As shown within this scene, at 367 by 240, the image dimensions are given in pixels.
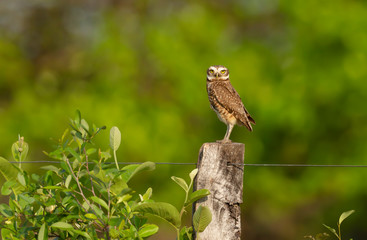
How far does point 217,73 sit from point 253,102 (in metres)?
8.44

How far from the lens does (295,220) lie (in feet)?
59.2

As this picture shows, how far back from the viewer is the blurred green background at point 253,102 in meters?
16.3

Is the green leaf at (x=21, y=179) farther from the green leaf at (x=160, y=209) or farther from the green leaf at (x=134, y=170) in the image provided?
the green leaf at (x=160, y=209)

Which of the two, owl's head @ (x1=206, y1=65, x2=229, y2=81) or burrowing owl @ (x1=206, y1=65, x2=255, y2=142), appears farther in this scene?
owl's head @ (x1=206, y1=65, x2=229, y2=81)

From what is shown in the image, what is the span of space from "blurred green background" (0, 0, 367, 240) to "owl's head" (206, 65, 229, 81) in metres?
8.23

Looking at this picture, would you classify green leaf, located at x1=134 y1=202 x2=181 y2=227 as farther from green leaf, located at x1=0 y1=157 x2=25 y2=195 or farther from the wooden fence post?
green leaf, located at x1=0 y1=157 x2=25 y2=195

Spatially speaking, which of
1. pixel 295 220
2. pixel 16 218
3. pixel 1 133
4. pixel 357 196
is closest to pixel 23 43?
pixel 1 133

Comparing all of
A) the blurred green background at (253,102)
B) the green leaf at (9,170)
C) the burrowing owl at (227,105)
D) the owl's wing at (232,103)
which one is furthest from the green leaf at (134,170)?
the blurred green background at (253,102)

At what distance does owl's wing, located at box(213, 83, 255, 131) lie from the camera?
695 cm

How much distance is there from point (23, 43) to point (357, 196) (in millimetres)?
11789

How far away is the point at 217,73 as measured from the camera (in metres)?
7.98

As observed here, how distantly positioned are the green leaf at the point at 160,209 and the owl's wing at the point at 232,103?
3081 mm

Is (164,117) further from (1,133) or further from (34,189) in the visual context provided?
→ (34,189)

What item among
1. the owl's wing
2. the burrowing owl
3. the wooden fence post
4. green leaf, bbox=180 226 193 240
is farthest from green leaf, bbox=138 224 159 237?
the owl's wing
